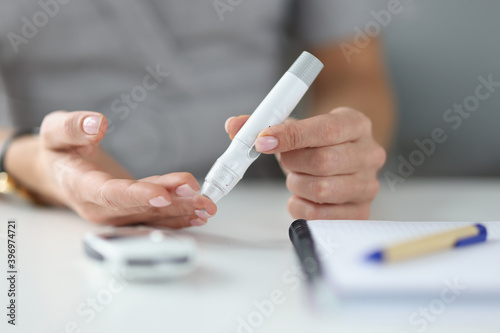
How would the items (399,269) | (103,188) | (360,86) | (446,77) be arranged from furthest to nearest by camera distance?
(446,77) < (360,86) < (103,188) < (399,269)

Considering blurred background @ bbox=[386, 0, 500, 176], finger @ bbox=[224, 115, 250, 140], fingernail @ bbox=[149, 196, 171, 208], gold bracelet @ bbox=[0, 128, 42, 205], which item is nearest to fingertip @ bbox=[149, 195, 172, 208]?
fingernail @ bbox=[149, 196, 171, 208]

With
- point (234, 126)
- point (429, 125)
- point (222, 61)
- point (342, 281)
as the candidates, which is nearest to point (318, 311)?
point (342, 281)

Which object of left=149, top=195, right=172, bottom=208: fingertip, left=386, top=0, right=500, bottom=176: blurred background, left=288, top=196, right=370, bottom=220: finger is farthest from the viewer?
left=386, top=0, right=500, bottom=176: blurred background

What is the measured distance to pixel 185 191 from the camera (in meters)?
0.44

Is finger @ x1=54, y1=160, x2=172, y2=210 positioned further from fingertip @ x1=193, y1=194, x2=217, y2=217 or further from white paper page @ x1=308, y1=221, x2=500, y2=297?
white paper page @ x1=308, y1=221, x2=500, y2=297

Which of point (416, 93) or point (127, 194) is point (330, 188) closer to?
point (127, 194)

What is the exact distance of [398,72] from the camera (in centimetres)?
104

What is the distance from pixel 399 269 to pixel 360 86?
1.88ft

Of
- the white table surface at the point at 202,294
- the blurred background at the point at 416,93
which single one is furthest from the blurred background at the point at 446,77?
the white table surface at the point at 202,294

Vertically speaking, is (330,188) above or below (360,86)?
below

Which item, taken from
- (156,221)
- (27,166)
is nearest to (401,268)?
(156,221)

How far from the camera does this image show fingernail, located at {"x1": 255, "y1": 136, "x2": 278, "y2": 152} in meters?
0.44

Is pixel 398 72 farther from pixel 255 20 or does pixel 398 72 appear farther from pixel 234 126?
pixel 234 126

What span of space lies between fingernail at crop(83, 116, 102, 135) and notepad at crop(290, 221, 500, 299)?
21 cm
